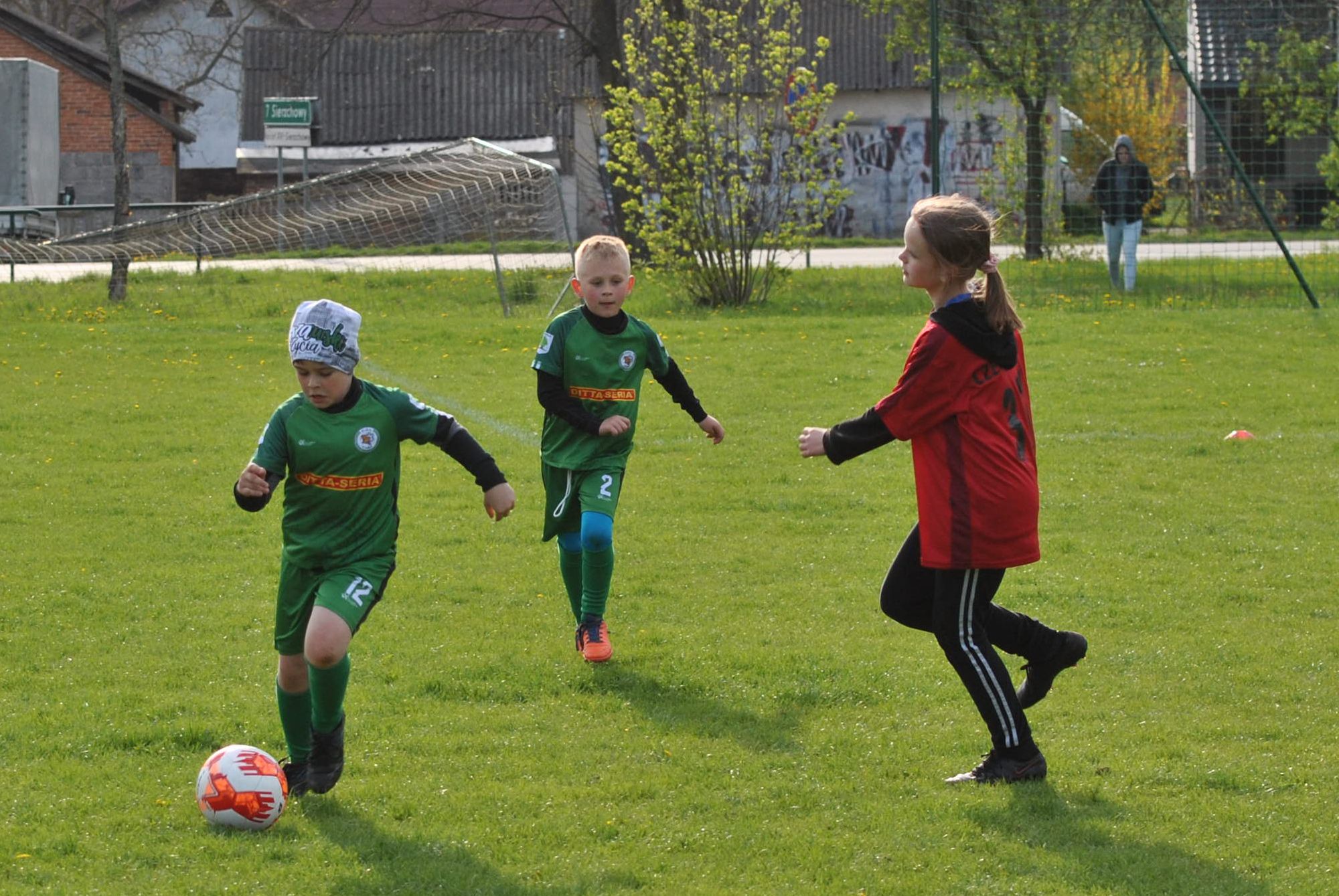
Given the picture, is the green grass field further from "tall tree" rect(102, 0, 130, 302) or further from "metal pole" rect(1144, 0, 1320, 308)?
"tall tree" rect(102, 0, 130, 302)

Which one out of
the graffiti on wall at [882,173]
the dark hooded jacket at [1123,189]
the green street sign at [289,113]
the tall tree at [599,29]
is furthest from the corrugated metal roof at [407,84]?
the dark hooded jacket at [1123,189]

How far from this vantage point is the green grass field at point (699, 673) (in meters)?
4.07

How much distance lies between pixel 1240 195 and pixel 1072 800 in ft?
51.5

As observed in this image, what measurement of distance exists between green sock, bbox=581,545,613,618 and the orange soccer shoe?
0.04 m

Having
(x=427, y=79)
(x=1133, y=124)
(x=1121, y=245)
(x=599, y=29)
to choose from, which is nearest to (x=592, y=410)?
(x=1121, y=245)

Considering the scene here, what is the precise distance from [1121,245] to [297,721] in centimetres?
1496

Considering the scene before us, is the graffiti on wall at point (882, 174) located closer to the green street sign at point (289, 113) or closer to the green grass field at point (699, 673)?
the green street sign at point (289, 113)

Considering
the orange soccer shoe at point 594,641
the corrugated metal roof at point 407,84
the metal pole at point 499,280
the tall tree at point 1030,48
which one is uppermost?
the corrugated metal roof at point 407,84

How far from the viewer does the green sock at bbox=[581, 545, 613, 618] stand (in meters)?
5.95

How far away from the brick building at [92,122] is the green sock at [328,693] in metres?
35.6

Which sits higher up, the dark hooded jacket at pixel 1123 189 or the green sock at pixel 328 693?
the dark hooded jacket at pixel 1123 189

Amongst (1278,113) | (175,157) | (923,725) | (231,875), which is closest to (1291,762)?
(923,725)

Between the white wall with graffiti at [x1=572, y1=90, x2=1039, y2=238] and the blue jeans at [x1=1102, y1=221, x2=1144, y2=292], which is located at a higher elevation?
the white wall with graffiti at [x1=572, y1=90, x2=1039, y2=238]

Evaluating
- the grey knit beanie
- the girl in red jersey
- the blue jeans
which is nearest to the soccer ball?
the grey knit beanie
